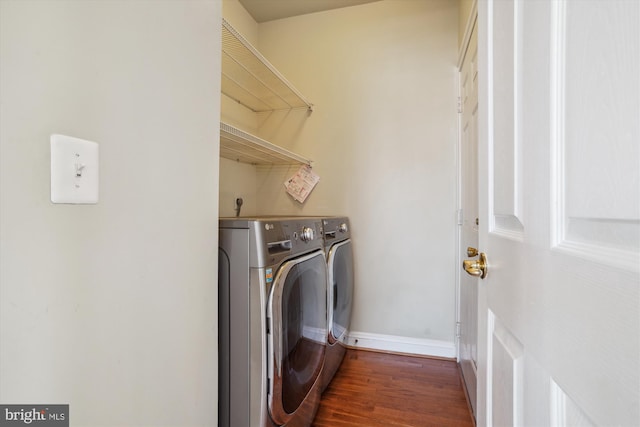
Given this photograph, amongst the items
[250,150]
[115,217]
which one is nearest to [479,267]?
[115,217]

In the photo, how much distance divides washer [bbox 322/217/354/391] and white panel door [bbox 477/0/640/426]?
3.81 feet

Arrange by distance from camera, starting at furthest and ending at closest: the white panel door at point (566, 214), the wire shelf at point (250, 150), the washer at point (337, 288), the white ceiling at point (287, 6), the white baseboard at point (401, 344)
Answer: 1. the white ceiling at point (287, 6)
2. the white baseboard at point (401, 344)
3. the washer at point (337, 288)
4. the wire shelf at point (250, 150)
5. the white panel door at point (566, 214)

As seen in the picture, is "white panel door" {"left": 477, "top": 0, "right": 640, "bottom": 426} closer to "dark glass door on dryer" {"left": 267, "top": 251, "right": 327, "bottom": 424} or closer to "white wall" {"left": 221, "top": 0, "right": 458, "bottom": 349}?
"dark glass door on dryer" {"left": 267, "top": 251, "right": 327, "bottom": 424}

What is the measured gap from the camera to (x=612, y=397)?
0.97 feet

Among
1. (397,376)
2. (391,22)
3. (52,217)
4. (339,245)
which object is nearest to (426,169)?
(339,245)

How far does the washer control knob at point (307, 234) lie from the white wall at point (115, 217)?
48 cm

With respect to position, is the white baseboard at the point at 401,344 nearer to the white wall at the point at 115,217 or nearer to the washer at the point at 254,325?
the washer at the point at 254,325

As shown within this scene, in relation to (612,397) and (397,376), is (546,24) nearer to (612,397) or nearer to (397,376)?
(612,397)

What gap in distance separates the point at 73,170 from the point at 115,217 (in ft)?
0.41

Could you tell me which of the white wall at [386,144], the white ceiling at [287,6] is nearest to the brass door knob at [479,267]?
the white wall at [386,144]

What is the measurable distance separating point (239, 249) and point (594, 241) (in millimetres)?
928

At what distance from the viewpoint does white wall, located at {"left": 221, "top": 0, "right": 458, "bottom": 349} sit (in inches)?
86.7

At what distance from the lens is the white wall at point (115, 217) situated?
48 cm

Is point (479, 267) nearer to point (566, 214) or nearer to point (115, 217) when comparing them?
point (566, 214)
